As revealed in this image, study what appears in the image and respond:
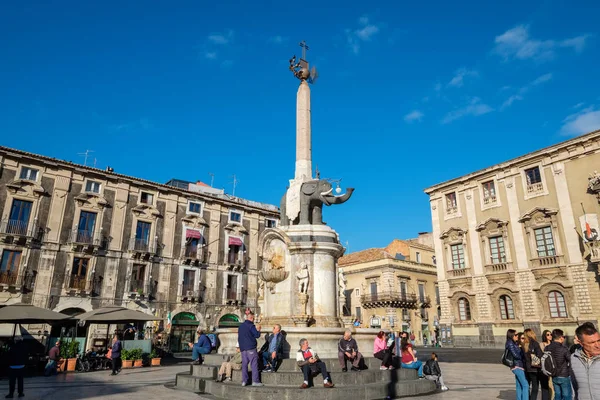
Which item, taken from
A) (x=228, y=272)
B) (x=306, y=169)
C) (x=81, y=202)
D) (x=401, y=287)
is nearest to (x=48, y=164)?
(x=81, y=202)

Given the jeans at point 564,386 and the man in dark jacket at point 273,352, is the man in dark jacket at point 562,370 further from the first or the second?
the man in dark jacket at point 273,352

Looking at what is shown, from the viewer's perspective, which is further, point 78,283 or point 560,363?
point 78,283

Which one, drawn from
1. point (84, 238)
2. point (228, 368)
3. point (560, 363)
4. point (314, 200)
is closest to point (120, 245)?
point (84, 238)

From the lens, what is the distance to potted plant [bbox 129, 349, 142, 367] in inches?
701

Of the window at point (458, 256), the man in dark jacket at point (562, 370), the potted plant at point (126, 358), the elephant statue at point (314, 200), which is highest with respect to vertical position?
the window at point (458, 256)

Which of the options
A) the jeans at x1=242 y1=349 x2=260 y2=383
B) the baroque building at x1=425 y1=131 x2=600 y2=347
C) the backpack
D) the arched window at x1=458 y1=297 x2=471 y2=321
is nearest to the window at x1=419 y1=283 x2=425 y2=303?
the baroque building at x1=425 y1=131 x2=600 y2=347

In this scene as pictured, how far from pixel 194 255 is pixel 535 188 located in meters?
26.6

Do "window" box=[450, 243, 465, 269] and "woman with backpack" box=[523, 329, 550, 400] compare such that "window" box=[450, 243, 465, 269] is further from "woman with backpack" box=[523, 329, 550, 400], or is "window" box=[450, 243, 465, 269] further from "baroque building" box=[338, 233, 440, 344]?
"woman with backpack" box=[523, 329, 550, 400]

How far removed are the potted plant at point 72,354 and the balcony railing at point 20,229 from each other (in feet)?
44.4

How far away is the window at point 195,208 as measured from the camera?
35312 millimetres

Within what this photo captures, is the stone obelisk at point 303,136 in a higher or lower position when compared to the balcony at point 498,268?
higher

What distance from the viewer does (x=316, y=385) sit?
873cm

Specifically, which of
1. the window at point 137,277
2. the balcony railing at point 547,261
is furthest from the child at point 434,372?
the window at point 137,277

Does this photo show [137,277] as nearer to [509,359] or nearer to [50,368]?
[50,368]
